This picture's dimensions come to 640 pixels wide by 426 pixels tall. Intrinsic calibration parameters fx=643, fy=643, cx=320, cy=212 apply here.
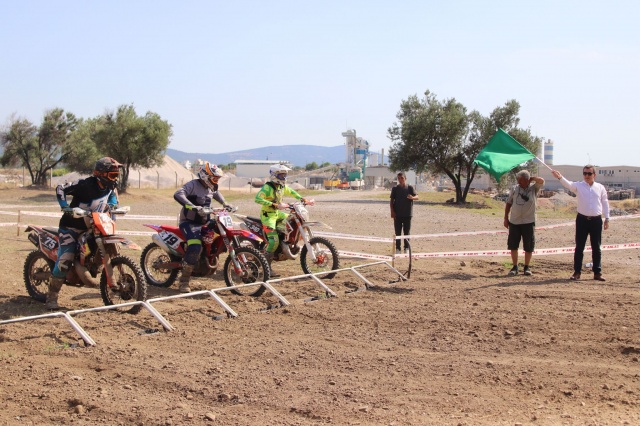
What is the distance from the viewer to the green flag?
11.9m

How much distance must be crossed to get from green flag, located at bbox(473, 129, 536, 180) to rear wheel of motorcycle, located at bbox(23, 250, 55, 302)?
7.51 meters

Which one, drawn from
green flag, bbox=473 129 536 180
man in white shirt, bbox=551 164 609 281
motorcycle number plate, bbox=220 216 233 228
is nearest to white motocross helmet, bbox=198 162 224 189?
motorcycle number plate, bbox=220 216 233 228

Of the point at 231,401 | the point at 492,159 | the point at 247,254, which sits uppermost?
the point at 492,159

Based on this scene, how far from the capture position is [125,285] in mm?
7648

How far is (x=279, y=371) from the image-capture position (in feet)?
18.6

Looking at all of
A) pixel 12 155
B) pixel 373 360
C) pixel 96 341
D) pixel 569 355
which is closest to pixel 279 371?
pixel 373 360

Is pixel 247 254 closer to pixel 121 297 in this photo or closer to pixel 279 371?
pixel 121 297

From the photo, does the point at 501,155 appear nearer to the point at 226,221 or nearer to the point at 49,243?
the point at 226,221

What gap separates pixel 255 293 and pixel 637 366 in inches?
192

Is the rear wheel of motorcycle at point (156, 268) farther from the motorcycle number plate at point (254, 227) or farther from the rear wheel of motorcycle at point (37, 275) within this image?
the rear wheel of motorcycle at point (37, 275)

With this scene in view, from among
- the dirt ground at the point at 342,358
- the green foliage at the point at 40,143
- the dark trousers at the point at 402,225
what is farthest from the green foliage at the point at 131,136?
the dirt ground at the point at 342,358

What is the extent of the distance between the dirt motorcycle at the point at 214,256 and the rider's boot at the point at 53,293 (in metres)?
1.83

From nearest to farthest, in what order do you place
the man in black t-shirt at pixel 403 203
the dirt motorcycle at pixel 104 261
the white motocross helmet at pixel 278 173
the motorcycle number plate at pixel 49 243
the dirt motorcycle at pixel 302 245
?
1. the dirt motorcycle at pixel 104 261
2. the motorcycle number plate at pixel 49 243
3. the dirt motorcycle at pixel 302 245
4. the white motocross helmet at pixel 278 173
5. the man in black t-shirt at pixel 403 203

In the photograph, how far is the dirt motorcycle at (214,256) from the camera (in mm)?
8945
